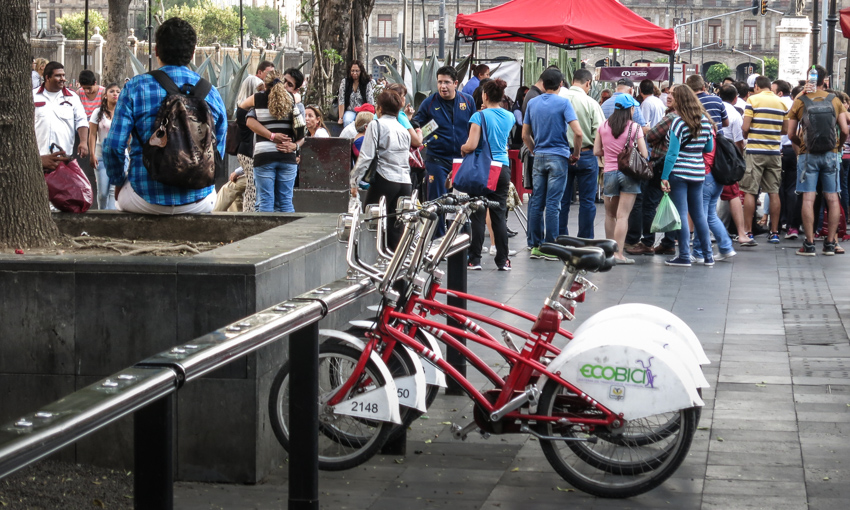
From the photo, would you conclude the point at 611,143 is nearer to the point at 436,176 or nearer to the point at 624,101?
the point at 624,101

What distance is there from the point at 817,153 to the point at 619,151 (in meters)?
2.31

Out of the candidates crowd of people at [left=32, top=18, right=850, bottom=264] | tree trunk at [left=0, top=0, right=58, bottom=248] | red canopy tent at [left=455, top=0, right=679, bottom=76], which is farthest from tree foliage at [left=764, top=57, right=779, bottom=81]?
tree trunk at [left=0, top=0, right=58, bottom=248]

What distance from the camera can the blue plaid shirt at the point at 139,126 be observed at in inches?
225

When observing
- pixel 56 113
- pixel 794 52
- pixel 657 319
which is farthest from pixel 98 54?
pixel 657 319

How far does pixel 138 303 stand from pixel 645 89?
1033 cm

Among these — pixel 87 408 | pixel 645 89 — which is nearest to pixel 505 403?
pixel 87 408

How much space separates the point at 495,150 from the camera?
1084 cm

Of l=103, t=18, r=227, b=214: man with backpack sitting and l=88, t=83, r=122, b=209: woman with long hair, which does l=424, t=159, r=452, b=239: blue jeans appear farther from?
l=103, t=18, r=227, b=214: man with backpack sitting

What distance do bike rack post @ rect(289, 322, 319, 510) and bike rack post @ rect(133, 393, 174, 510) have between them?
125cm

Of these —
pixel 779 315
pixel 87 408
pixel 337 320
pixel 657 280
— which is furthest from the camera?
pixel 657 280

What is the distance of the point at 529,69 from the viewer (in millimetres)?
21188

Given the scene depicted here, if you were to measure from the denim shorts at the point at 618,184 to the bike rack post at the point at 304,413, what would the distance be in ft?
26.7

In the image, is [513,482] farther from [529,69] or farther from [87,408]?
[529,69]

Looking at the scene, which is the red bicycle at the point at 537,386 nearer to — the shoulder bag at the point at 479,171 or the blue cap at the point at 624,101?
the shoulder bag at the point at 479,171
